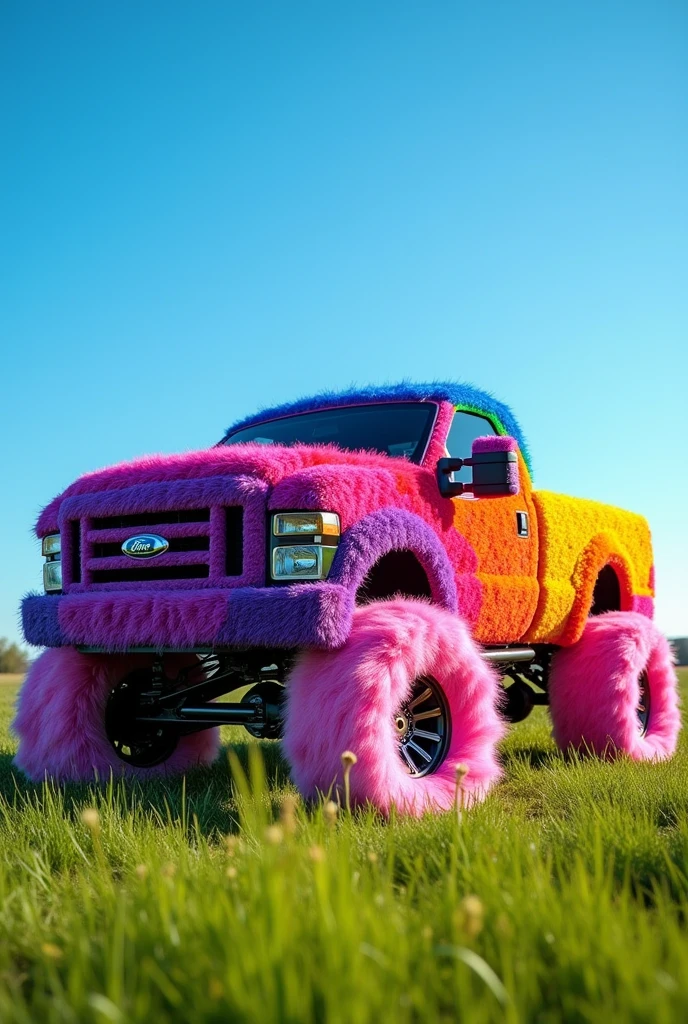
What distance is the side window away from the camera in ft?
19.9

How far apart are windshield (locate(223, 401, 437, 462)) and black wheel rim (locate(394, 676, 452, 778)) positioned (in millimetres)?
1421

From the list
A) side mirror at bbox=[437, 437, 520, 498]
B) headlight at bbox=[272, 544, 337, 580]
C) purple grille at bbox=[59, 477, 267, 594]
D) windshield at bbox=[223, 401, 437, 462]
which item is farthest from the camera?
A: windshield at bbox=[223, 401, 437, 462]

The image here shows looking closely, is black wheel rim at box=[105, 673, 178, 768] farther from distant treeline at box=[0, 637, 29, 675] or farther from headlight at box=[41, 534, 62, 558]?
distant treeline at box=[0, 637, 29, 675]

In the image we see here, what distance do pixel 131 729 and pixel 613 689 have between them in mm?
3260

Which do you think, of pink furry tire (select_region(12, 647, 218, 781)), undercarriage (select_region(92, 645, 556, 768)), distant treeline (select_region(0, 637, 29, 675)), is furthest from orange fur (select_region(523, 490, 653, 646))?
distant treeline (select_region(0, 637, 29, 675))

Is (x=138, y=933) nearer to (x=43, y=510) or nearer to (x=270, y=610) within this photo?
(x=270, y=610)

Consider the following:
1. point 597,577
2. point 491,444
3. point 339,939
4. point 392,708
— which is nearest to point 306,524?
point 392,708

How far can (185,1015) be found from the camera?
1752 mm

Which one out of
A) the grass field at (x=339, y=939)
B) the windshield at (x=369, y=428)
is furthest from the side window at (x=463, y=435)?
the grass field at (x=339, y=939)

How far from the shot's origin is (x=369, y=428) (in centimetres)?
604

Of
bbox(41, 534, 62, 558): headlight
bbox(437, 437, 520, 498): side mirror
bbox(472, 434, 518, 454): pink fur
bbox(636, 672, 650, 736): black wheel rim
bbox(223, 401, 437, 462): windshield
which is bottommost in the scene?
bbox(636, 672, 650, 736): black wheel rim

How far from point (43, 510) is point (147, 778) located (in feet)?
5.75

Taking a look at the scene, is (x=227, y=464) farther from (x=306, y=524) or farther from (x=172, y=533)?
(x=306, y=524)

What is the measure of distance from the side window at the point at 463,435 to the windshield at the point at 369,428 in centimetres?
22
